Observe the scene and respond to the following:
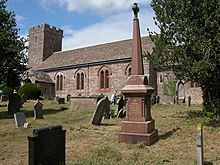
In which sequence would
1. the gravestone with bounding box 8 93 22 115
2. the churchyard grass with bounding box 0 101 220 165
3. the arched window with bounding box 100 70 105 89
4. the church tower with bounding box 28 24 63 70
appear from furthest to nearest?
the church tower with bounding box 28 24 63 70 → the arched window with bounding box 100 70 105 89 → the gravestone with bounding box 8 93 22 115 → the churchyard grass with bounding box 0 101 220 165

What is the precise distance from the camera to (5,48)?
15812mm

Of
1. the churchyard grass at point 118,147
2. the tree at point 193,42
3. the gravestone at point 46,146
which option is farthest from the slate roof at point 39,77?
the gravestone at point 46,146

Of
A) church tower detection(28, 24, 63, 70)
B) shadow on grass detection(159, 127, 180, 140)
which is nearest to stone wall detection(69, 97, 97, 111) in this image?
shadow on grass detection(159, 127, 180, 140)

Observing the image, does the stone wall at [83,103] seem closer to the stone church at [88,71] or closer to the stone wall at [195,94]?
the stone church at [88,71]

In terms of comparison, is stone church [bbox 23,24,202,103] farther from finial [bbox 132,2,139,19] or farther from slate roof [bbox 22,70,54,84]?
finial [bbox 132,2,139,19]

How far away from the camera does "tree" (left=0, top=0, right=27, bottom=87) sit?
15.9 meters

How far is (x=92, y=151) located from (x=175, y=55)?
6.08 meters

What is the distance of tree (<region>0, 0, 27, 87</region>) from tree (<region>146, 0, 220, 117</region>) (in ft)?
31.7

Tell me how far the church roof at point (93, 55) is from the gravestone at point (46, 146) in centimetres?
2417

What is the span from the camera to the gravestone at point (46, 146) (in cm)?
444

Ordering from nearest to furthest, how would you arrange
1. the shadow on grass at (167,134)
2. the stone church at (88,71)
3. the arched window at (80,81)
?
the shadow on grass at (167,134) → the stone church at (88,71) → the arched window at (80,81)

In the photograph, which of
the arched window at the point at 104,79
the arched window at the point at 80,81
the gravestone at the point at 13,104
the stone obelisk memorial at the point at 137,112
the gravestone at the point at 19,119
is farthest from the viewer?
the arched window at the point at 80,81

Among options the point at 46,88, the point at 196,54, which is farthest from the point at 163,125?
the point at 46,88

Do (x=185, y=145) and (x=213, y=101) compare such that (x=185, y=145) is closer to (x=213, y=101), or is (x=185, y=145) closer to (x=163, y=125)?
(x=163, y=125)
